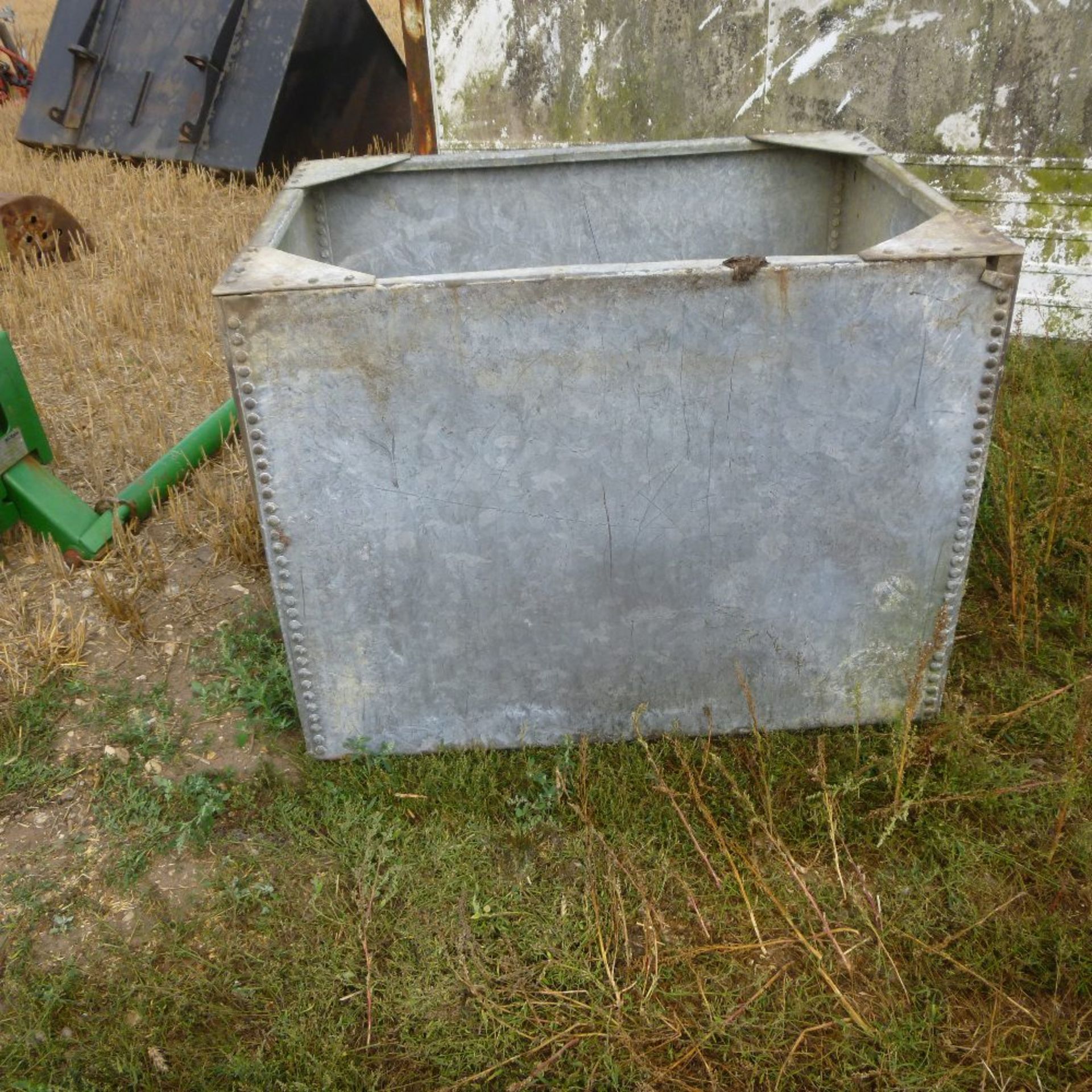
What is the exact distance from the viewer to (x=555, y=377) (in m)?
2.37

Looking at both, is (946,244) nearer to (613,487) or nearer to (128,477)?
(613,487)

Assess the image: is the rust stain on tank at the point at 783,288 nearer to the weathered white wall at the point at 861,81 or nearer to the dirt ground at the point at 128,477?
the dirt ground at the point at 128,477

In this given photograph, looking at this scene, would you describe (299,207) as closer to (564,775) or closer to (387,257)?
(387,257)

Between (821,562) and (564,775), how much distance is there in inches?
34.8

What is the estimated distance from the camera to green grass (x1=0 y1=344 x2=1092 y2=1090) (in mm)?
2145

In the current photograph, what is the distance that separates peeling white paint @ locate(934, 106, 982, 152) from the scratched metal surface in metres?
3.18

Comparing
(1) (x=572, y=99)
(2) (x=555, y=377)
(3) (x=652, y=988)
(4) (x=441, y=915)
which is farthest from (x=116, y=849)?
(1) (x=572, y=99)

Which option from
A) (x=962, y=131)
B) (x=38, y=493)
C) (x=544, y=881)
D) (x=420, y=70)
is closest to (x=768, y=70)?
(x=962, y=131)

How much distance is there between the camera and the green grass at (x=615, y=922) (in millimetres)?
2145

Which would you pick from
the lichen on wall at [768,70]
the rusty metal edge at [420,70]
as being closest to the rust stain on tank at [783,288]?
the lichen on wall at [768,70]

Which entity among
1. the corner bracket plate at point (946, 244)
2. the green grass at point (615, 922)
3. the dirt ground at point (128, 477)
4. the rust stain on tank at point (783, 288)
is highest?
the corner bracket plate at point (946, 244)

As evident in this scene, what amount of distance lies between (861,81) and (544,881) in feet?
13.9

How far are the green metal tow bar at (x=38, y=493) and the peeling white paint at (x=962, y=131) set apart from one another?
398 centimetres

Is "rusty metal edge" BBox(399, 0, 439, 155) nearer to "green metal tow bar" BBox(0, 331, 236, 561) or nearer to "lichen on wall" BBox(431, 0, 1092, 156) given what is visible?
"lichen on wall" BBox(431, 0, 1092, 156)
